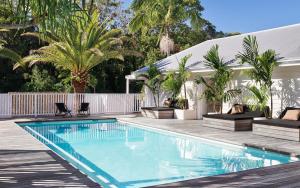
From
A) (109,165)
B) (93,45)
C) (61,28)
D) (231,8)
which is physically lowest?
(109,165)

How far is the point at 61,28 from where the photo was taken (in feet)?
16.1

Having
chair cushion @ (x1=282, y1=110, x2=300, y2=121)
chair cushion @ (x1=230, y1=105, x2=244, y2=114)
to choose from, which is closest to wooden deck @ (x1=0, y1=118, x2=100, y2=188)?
chair cushion @ (x1=282, y1=110, x2=300, y2=121)

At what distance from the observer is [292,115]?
11.9 m

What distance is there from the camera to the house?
13648 millimetres

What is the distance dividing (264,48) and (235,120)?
411 centimetres

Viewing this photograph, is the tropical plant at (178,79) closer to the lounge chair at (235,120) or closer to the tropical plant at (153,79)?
the tropical plant at (153,79)

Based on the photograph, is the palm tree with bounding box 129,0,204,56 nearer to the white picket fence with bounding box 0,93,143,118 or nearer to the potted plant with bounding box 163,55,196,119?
the potted plant with bounding box 163,55,196,119

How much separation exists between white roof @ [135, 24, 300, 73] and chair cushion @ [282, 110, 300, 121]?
5.72ft

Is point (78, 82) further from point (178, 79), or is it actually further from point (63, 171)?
point (63, 171)

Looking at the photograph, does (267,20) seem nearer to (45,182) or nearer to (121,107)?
(121,107)

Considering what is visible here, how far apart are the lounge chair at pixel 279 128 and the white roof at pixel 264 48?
242cm

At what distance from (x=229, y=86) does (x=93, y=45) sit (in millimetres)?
8262

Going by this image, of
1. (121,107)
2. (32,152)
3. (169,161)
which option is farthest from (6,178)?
(121,107)

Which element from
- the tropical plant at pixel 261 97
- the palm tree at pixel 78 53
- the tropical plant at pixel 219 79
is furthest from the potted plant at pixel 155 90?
the tropical plant at pixel 261 97
